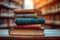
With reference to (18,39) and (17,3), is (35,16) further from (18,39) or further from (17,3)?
(17,3)

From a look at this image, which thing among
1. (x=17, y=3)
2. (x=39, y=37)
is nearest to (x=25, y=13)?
(x=39, y=37)

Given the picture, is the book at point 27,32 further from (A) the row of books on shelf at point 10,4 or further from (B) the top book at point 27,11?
(A) the row of books on shelf at point 10,4

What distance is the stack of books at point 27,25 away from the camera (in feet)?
1.80

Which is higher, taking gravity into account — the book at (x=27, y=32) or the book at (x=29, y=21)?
the book at (x=29, y=21)

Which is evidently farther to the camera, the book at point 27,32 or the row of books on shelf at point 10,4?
the row of books on shelf at point 10,4

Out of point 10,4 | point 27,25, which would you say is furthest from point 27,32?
point 10,4

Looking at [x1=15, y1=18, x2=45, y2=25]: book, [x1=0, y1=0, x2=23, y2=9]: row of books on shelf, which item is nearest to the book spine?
[x1=15, y1=18, x2=45, y2=25]: book

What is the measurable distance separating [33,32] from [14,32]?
8 centimetres

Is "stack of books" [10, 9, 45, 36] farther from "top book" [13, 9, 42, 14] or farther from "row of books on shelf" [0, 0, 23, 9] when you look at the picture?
"row of books on shelf" [0, 0, 23, 9]

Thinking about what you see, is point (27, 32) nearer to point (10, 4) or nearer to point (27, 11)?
point (27, 11)

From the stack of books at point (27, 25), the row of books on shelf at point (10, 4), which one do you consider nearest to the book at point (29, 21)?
the stack of books at point (27, 25)

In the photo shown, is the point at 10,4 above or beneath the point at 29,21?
above

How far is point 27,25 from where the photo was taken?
1.84 feet

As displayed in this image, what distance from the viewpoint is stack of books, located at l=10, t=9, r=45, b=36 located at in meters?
0.55
